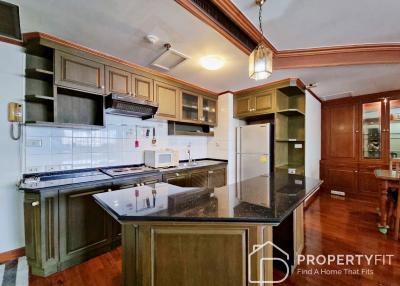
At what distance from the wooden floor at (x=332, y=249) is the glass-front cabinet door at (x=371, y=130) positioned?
127cm

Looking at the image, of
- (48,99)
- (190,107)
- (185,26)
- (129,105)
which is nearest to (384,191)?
(190,107)

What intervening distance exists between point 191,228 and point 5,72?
97.0 inches

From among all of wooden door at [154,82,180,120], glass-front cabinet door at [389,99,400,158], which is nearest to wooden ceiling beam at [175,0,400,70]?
wooden door at [154,82,180,120]

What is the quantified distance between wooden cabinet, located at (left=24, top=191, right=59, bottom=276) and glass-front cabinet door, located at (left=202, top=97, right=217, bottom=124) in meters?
2.70

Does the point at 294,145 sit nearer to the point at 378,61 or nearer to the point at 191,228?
the point at 378,61

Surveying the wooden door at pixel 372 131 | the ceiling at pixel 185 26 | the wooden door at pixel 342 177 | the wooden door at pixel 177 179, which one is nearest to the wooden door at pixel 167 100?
the ceiling at pixel 185 26

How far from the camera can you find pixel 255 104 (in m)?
3.74

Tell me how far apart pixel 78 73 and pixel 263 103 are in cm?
292

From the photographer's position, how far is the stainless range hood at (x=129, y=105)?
7.88ft

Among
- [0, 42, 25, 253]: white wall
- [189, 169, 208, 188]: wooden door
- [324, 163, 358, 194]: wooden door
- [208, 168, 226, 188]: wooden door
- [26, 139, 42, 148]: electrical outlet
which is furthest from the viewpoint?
[324, 163, 358, 194]: wooden door

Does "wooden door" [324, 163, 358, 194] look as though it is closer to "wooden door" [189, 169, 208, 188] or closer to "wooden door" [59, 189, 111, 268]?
"wooden door" [189, 169, 208, 188]

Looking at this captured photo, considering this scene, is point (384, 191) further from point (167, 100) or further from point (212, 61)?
point (167, 100)

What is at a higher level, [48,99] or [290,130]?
[48,99]

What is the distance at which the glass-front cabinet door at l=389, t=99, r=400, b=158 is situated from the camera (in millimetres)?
3961
